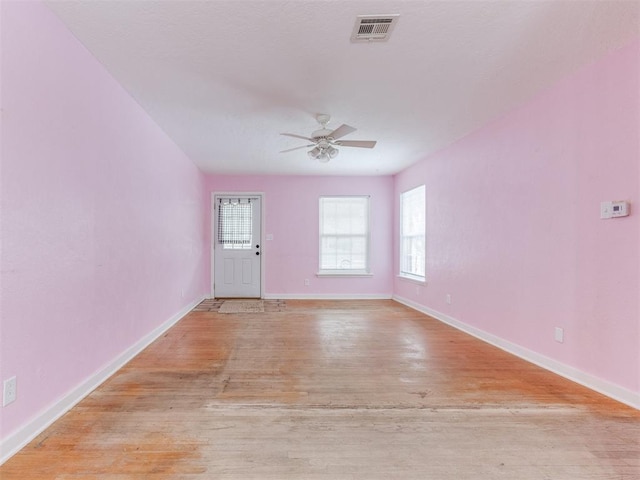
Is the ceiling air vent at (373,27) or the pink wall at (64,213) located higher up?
the ceiling air vent at (373,27)

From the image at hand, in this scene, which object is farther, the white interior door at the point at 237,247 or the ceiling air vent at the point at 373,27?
the white interior door at the point at 237,247

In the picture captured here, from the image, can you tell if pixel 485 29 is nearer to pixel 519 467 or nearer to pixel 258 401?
pixel 519 467

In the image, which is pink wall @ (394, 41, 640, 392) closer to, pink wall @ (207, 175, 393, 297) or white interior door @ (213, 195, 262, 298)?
pink wall @ (207, 175, 393, 297)

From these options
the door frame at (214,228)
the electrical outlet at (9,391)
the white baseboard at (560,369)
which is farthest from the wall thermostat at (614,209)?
the door frame at (214,228)

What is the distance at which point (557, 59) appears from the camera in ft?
7.36

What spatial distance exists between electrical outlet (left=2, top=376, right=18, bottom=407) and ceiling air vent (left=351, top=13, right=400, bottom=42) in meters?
2.61

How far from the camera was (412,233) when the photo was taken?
5.50 metres

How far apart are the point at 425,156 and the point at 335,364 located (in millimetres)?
3447

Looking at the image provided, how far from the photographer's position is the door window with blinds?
237 inches

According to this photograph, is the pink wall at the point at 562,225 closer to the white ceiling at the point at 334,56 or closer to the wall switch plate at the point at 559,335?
the wall switch plate at the point at 559,335

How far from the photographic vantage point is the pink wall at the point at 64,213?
1.57 metres

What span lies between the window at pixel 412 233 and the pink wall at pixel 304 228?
39 cm

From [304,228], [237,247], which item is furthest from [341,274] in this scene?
[237,247]

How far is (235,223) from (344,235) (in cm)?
209
